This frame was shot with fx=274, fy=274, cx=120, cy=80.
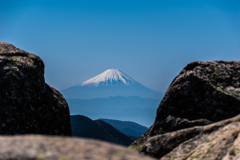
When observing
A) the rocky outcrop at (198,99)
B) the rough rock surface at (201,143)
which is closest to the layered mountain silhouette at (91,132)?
the rocky outcrop at (198,99)

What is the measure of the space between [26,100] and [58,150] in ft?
38.5

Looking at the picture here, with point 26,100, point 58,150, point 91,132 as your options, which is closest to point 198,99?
point 26,100

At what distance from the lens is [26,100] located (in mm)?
15125

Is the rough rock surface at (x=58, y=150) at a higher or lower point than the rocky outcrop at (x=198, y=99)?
lower

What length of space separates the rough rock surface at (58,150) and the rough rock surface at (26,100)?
10166 mm

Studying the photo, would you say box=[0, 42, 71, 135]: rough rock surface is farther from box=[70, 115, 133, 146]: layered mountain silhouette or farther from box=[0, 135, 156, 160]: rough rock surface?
box=[70, 115, 133, 146]: layered mountain silhouette

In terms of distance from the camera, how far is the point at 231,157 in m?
9.04

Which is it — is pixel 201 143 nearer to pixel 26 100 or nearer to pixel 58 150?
pixel 58 150

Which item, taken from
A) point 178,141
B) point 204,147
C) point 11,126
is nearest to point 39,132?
point 11,126

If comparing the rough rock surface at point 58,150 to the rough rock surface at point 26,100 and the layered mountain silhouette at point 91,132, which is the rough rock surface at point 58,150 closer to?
the rough rock surface at point 26,100

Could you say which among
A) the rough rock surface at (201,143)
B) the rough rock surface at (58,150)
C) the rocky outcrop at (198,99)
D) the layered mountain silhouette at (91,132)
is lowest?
the layered mountain silhouette at (91,132)

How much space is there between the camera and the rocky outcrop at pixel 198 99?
1480 cm

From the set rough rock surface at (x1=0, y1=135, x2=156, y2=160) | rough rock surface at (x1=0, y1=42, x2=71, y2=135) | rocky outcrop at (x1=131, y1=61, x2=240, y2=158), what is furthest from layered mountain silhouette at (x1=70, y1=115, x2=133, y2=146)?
rough rock surface at (x1=0, y1=135, x2=156, y2=160)

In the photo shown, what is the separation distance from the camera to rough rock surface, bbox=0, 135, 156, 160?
403 cm
